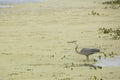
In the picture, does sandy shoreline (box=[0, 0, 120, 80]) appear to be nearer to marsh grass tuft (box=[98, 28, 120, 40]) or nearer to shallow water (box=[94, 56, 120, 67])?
marsh grass tuft (box=[98, 28, 120, 40])

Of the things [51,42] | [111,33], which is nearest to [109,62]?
[51,42]

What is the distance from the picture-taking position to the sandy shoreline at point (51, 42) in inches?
516

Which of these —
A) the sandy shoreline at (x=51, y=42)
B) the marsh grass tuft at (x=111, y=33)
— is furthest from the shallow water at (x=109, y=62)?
the marsh grass tuft at (x=111, y=33)

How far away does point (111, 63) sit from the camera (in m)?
14.1

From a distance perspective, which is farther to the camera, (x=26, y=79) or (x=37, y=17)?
(x=37, y=17)

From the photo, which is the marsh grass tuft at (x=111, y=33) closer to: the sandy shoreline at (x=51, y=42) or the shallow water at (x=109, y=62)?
the sandy shoreline at (x=51, y=42)

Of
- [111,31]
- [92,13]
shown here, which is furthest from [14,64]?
[92,13]

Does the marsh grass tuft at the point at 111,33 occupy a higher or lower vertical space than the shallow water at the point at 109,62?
higher

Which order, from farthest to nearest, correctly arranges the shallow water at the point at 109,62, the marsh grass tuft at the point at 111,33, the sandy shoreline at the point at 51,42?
1. the marsh grass tuft at the point at 111,33
2. the shallow water at the point at 109,62
3. the sandy shoreline at the point at 51,42

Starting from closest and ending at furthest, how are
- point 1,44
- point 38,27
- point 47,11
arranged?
point 1,44, point 38,27, point 47,11

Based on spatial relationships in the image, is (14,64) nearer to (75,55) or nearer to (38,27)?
(75,55)

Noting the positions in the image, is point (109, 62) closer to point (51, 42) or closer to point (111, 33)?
point (51, 42)

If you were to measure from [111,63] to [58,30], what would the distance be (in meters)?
8.78

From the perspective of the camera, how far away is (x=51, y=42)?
62.0 ft
